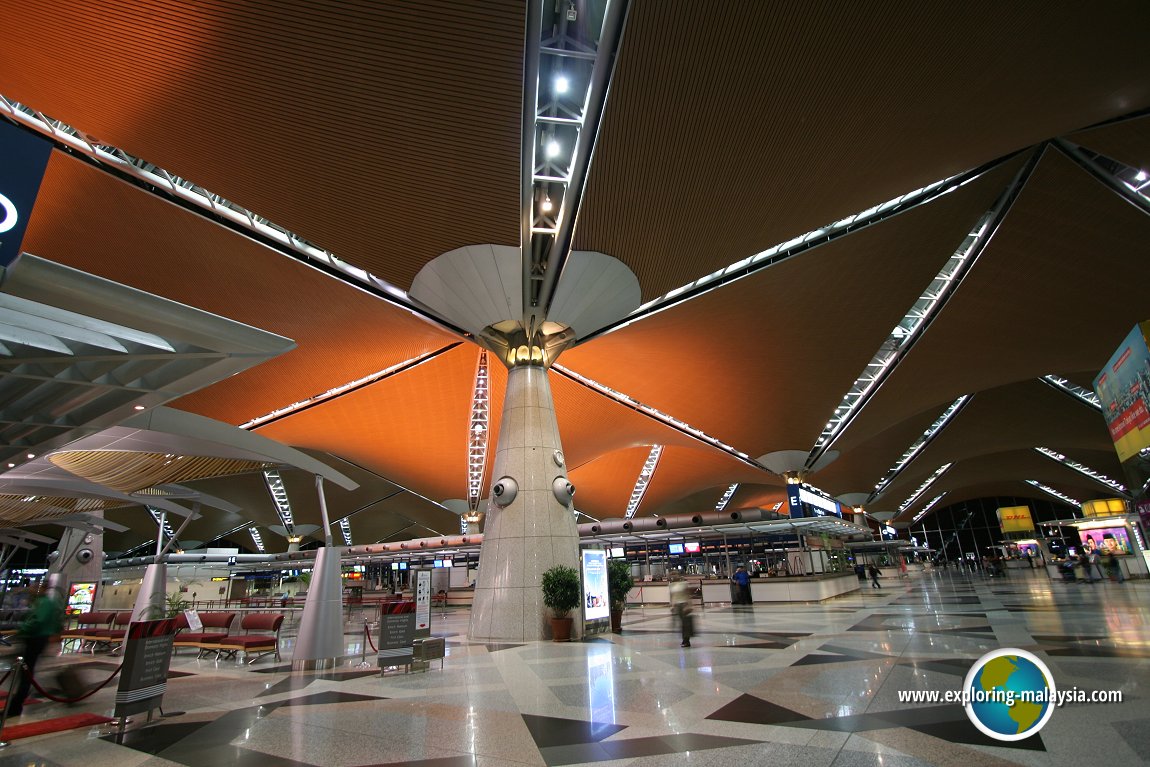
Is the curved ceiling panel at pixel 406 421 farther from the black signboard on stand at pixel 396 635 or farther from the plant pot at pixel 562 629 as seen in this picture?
the black signboard on stand at pixel 396 635

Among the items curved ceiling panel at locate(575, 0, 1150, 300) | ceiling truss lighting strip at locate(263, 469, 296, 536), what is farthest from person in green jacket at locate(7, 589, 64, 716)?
ceiling truss lighting strip at locate(263, 469, 296, 536)

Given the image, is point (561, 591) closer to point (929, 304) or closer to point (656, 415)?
point (656, 415)

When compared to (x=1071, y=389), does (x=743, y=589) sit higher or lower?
lower

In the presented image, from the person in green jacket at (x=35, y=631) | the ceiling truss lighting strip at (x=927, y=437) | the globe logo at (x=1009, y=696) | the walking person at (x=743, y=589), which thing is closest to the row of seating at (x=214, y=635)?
the person in green jacket at (x=35, y=631)

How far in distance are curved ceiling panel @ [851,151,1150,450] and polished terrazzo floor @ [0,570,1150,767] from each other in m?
Answer: 10.5

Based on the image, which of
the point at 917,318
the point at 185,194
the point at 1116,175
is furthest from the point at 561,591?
the point at 917,318

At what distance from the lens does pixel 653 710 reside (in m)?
5.70

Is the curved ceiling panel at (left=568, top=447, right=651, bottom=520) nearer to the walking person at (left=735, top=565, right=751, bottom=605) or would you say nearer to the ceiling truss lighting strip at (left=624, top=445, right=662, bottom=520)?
the ceiling truss lighting strip at (left=624, top=445, right=662, bottom=520)

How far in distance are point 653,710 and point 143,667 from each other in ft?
17.5

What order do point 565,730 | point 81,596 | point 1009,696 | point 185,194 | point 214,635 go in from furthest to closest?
point 81,596, point 185,194, point 214,635, point 565,730, point 1009,696

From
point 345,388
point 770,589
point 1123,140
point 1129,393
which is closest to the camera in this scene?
point 1129,393

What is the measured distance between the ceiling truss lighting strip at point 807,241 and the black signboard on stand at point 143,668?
1393 cm

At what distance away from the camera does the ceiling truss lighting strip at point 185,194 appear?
12.1 metres

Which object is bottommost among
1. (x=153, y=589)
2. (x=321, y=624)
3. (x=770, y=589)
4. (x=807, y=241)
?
(x=770, y=589)
